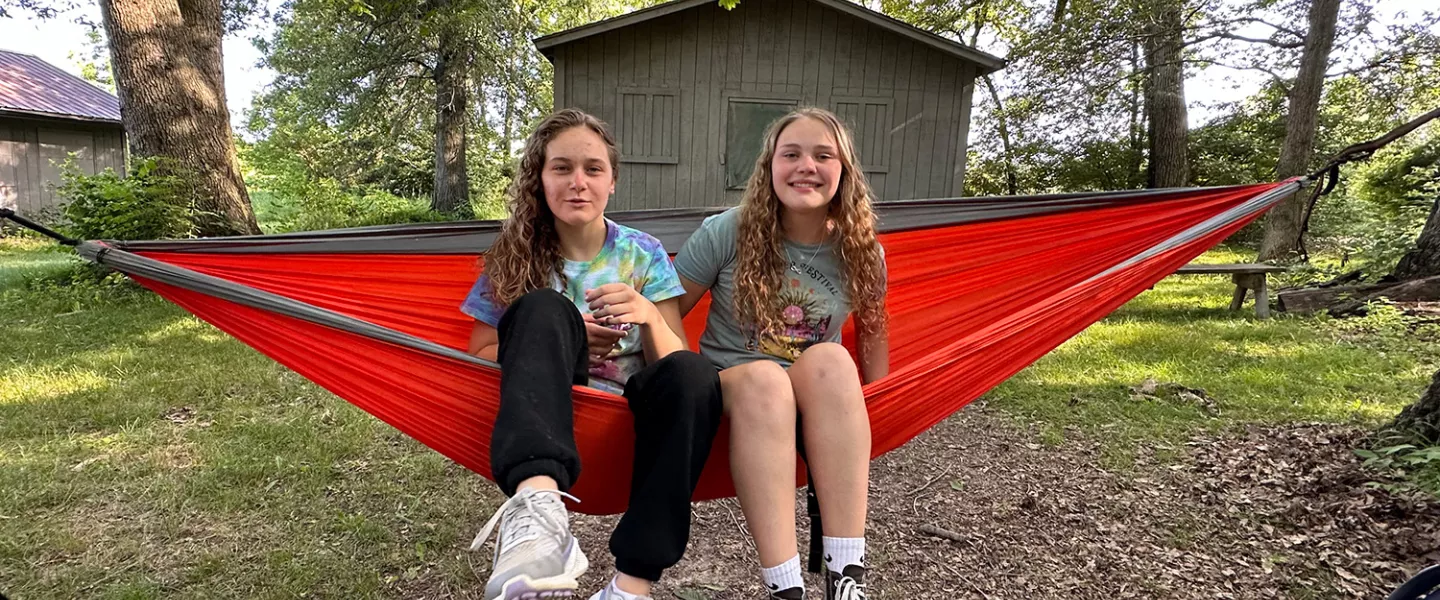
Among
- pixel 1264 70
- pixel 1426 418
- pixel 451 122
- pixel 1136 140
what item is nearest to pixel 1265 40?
pixel 1264 70

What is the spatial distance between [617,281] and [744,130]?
4359 millimetres

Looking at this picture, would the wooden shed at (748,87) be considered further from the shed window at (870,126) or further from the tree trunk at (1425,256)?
the tree trunk at (1425,256)

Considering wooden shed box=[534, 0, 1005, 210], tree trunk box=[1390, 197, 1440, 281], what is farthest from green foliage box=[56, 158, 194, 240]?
tree trunk box=[1390, 197, 1440, 281]

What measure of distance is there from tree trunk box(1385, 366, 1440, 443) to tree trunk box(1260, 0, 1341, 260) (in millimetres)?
3868

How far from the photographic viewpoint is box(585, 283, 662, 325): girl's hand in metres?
1.11

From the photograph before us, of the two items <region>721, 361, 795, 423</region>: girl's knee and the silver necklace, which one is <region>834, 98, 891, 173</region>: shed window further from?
<region>721, 361, 795, 423</region>: girl's knee

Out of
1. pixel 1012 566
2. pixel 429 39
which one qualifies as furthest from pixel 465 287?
pixel 429 39

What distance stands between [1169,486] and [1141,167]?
7.74 metres

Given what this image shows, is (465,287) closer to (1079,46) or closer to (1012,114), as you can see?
(1079,46)

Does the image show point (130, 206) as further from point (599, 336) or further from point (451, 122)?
point (451, 122)

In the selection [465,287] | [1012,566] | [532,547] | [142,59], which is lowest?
[1012,566]

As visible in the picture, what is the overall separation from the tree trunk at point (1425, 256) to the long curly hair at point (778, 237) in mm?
3217

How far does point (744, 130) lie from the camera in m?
5.46

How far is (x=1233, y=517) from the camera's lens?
169 cm
